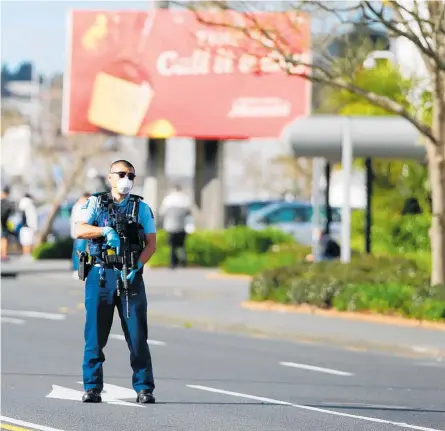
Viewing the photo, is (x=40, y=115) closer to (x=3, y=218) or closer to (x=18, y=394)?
(x=3, y=218)

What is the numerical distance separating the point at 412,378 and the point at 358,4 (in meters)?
5.57

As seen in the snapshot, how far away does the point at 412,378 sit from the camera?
586 inches

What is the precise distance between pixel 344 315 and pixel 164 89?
1634cm

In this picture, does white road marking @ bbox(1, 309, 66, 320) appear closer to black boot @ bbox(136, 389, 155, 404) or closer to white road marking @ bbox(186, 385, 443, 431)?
white road marking @ bbox(186, 385, 443, 431)

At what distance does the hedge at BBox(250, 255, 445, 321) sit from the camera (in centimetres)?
2030

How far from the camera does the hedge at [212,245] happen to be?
34.7 meters

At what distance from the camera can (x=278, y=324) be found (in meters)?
20.0

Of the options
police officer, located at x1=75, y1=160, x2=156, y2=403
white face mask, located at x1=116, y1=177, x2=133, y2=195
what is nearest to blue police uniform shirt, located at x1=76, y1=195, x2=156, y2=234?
police officer, located at x1=75, y1=160, x2=156, y2=403

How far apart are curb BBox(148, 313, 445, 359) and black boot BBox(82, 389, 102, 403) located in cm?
613

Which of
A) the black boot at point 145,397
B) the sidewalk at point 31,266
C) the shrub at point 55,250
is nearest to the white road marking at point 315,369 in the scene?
the black boot at point 145,397

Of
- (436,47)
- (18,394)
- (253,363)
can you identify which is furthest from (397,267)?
(18,394)

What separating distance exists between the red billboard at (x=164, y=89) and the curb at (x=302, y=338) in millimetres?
15260

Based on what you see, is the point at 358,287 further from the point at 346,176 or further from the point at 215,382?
the point at 215,382

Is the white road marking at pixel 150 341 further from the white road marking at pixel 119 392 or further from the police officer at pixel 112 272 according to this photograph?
the police officer at pixel 112 272
